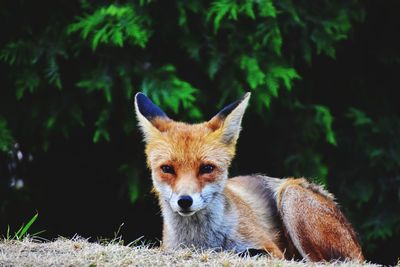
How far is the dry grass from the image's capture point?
5.20 metres

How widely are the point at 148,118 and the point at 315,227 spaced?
1.94 metres

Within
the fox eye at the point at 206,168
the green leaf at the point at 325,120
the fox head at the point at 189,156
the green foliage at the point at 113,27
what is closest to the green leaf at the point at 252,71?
the green leaf at the point at 325,120

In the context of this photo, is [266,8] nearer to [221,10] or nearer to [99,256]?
[221,10]

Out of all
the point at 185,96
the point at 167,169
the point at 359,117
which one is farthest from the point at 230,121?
the point at 359,117

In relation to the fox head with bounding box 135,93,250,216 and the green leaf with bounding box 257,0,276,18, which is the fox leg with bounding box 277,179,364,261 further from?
the green leaf with bounding box 257,0,276,18

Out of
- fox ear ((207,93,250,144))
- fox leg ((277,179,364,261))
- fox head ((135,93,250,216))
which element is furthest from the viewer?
fox leg ((277,179,364,261))

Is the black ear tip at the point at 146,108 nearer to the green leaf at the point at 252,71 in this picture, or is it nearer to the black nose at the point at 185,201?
the black nose at the point at 185,201

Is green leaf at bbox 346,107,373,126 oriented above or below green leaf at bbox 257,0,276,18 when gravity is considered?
below

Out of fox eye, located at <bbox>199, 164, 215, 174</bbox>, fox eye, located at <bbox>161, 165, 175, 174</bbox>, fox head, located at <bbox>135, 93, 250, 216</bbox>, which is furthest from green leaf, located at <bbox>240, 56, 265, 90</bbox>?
fox eye, located at <bbox>161, 165, 175, 174</bbox>

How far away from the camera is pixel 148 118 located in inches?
275

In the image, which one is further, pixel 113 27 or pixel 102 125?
pixel 102 125

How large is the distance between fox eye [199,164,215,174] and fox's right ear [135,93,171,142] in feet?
2.21

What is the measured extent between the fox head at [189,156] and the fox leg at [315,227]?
2.96ft

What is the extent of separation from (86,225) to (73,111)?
2102mm
